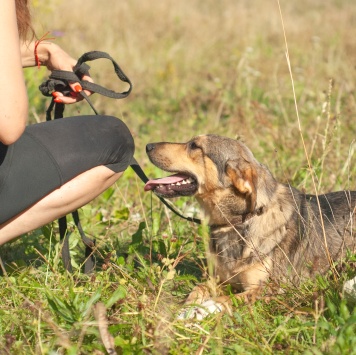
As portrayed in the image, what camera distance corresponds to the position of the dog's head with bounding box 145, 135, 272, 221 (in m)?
3.81

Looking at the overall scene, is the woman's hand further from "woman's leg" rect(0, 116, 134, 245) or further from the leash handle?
"woman's leg" rect(0, 116, 134, 245)

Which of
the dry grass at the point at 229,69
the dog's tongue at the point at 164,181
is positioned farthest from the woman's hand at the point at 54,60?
the dry grass at the point at 229,69

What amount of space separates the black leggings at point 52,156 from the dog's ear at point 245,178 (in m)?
0.67

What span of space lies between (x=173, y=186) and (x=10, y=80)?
150 cm

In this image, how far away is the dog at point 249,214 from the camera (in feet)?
12.5

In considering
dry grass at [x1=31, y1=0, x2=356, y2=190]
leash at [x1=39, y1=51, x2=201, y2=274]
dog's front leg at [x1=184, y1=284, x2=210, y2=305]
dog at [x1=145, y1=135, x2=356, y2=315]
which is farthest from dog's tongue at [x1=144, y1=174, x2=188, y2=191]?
dry grass at [x1=31, y1=0, x2=356, y2=190]

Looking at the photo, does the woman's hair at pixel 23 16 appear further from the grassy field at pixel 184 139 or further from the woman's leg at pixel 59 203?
the grassy field at pixel 184 139

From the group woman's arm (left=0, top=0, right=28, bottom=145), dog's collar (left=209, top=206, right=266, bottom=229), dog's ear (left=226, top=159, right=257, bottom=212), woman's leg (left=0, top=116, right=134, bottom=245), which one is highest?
woman's arm (left=0, top=0, right=28, bottom=145)

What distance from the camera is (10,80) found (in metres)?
2.70

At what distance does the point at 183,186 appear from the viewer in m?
4.00

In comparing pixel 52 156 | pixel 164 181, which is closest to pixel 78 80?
pixel 52 156

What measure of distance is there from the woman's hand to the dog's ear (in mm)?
897

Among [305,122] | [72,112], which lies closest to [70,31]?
[72,112]

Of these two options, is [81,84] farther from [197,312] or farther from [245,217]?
[197,312]
